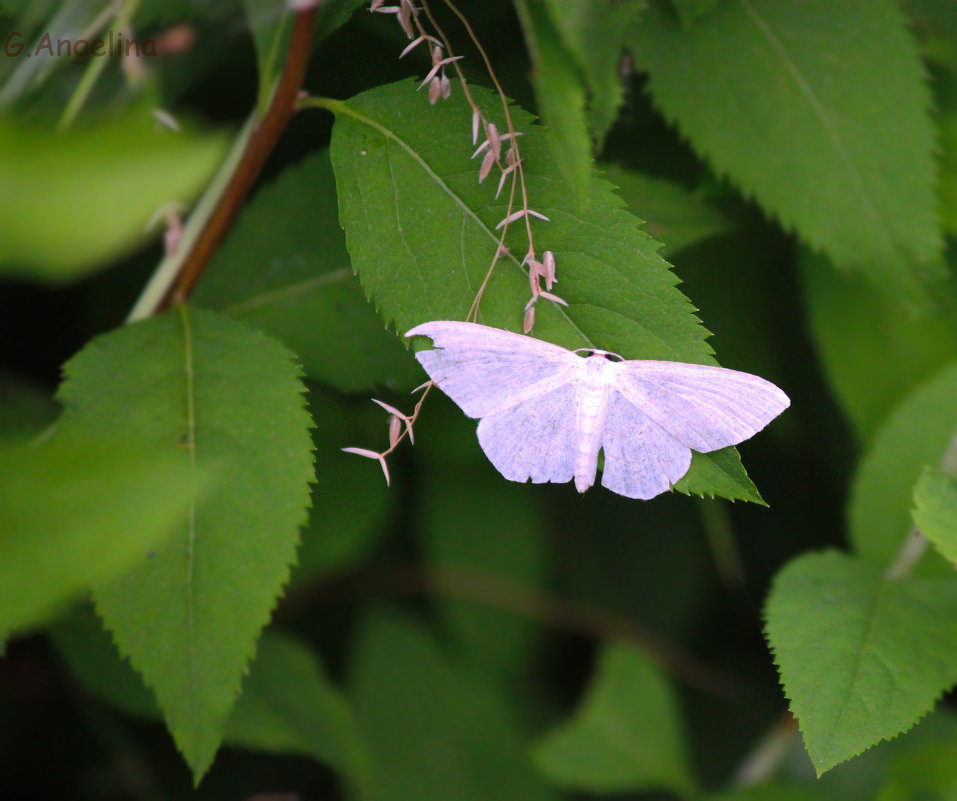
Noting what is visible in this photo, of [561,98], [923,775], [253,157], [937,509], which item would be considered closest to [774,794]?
[923,775]

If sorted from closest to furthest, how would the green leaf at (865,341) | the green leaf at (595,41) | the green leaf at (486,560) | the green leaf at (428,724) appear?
the green leaf at (595,41) → the green leaf at (865,341) → the green leaf at (428,724) → the green leaf at (486,560)

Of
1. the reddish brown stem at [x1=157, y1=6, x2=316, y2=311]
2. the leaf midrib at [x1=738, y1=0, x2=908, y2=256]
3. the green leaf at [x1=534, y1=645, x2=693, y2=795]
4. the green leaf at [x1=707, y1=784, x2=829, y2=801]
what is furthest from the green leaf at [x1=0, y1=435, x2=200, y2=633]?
the green leaf at [x1=534, y1=645, x2=693, y2=795]

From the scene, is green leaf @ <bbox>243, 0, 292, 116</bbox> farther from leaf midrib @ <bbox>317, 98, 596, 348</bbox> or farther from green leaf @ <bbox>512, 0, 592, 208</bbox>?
green leaf @ <bbox>512, 0, 592, 208</bbox>

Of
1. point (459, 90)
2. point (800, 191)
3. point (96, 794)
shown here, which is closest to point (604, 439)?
point (459, 90)

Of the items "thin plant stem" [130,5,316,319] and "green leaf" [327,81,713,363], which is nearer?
"green leaf" [327,81,713,363]

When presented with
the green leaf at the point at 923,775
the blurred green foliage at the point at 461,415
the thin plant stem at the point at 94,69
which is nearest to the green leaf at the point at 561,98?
the blurred green foliage at the point at 461,415

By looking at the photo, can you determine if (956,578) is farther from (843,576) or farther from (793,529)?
(793,529)

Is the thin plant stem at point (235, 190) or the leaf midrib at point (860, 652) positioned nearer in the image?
the leaf midrib at point (860, 652)

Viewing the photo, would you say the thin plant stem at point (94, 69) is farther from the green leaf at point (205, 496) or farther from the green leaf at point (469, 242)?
the green leaf at point (469, 242)
